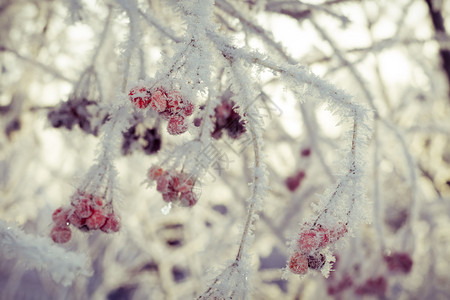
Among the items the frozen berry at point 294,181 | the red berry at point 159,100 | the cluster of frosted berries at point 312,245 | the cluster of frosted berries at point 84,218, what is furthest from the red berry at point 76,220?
the frozen berry at point 294,181

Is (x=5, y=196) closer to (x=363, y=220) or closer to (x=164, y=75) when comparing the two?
(x=164, y=75)

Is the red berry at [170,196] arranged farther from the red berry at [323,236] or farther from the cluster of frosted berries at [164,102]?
the red berry at [323,236]

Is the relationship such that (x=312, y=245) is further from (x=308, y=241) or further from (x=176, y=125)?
(x=176, y=125)

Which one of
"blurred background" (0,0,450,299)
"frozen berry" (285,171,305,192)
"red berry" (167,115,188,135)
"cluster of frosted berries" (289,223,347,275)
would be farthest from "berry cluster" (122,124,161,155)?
"frozen berry" (285,171,305,192)

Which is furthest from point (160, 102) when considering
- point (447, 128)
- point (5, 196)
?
point (5, 196)

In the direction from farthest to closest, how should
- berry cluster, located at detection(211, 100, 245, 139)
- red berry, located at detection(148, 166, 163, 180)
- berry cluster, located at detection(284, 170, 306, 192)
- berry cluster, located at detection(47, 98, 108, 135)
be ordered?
berry cluster, located at detection(284, 170, 306, 192) → berry cluster, located at detection(47, 98, 108, 135) → berry cluster, located at detection(211, 100, 245, 139) → red berry, located at detection(148, 166, 163, 180)

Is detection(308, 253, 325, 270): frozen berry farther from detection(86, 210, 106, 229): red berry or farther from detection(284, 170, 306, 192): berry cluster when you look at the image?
detection(284, 170, 306, 192): berry cluster

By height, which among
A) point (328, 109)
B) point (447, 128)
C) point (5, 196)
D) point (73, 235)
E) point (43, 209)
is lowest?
point (43, 209)
